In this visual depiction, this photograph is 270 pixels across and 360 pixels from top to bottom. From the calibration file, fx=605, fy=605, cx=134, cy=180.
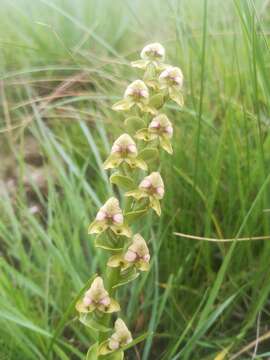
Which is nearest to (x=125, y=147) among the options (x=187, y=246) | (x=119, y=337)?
(x=119, y=337)

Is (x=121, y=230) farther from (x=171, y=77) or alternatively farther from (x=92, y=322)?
(x=171, y=77)

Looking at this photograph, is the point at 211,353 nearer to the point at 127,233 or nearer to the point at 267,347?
the point at 267,347

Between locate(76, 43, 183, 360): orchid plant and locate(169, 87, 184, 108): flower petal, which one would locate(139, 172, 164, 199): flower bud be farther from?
locate(169, 87, 184, 108): flower petal

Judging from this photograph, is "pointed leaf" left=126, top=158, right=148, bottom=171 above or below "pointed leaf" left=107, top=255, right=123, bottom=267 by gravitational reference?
above

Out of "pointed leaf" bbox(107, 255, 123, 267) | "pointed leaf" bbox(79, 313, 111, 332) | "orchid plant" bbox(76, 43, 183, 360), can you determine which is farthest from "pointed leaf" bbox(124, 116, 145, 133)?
"pointed leaf" bbox(79, 313, 111, 332)

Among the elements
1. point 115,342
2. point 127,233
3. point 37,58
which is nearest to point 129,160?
point 127,233

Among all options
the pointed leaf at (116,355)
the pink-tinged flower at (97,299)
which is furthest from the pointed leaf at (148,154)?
the pointed leaf at (116,355)

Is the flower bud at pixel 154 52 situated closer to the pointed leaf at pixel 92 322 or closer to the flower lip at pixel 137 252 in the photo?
the flower lip at pixel 137 252
